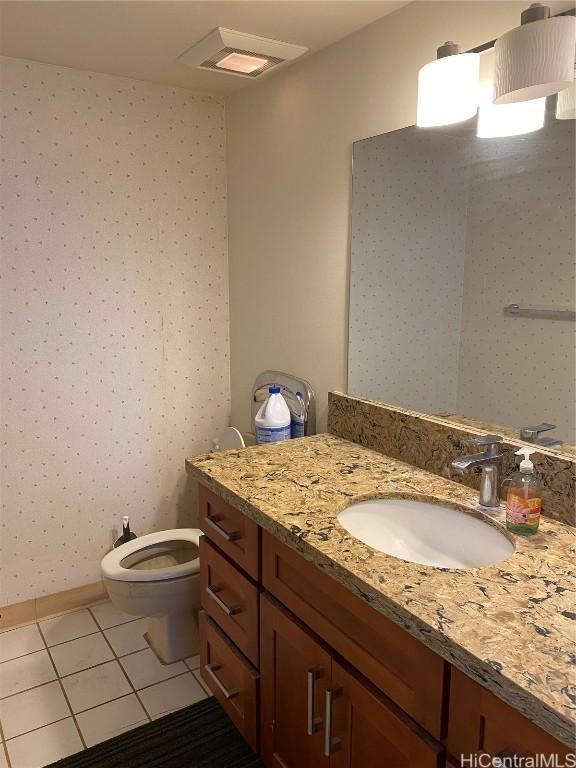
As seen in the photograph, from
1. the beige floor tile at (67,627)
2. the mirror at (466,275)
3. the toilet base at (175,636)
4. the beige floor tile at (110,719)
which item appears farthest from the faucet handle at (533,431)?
the beige floor tile at (67,627)

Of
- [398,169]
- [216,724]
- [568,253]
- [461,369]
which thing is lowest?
[216,724]

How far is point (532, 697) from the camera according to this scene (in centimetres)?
78

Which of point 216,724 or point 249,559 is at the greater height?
point 249,559

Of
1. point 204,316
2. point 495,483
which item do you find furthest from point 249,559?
point 204,316

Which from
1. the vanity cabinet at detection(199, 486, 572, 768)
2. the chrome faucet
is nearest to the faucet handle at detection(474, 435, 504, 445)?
the chrome faucet

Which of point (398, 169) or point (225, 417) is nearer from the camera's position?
point (398, 169)

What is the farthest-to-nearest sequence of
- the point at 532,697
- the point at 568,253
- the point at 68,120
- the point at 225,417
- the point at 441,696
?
the point at 225,417
the point at 68,120
the point at 568,253
the point at 441,696
the point at 532,697

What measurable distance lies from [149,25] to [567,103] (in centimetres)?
123

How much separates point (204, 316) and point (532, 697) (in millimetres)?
2112

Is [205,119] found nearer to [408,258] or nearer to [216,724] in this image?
[408,258]

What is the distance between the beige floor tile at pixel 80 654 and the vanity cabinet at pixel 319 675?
558 millimetres

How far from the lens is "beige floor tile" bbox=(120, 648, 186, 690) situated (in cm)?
210

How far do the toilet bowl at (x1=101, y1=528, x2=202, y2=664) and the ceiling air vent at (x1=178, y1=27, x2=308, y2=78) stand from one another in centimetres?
172

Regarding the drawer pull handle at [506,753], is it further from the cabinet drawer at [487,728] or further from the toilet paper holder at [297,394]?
the toilet paper holder at [297,394]
